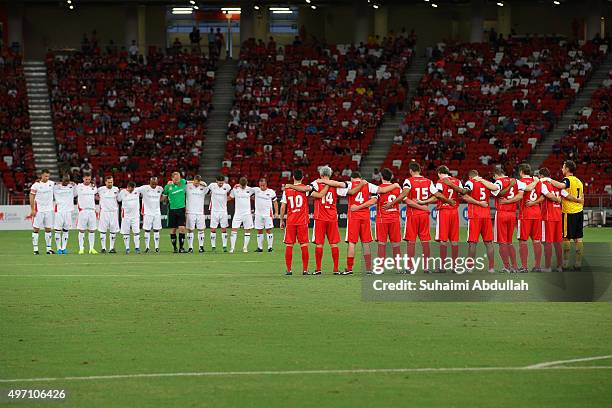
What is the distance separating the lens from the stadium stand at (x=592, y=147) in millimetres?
47875

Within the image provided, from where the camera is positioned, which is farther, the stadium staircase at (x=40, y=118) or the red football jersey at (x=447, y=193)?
the stadium staircase at (x=40, y=118)

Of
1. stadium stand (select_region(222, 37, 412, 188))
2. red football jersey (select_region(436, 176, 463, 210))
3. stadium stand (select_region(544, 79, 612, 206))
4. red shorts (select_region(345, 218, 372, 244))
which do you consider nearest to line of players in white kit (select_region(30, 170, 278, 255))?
red shorts (select_region(345, 218, 372, 244))

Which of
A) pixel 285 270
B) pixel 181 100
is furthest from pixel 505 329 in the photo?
pixel 181 100

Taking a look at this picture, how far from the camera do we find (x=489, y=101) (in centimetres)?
5409

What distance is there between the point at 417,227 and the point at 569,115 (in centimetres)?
3353

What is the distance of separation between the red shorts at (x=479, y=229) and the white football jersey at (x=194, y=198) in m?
11.8

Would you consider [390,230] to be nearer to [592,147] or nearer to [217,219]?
[217,219]

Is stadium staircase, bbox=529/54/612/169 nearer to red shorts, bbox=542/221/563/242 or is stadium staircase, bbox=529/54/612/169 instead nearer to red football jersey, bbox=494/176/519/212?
red shorts, bbox=542/221/563/242

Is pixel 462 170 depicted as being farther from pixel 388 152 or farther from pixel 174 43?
pixel 174 43

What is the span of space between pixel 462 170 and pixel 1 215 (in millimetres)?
19361

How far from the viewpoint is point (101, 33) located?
64188mm

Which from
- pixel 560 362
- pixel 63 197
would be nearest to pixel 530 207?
pixel 560 362

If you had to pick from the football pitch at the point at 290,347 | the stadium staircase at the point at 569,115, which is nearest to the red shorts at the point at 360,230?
the football pitch at the point at 290,347

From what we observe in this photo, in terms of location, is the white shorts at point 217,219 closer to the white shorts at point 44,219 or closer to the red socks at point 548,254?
the white shorts at point 44,219
